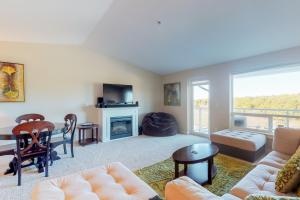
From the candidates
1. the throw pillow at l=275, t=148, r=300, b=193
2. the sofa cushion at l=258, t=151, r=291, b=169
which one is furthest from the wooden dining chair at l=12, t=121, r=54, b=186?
the sofa cushion at l=258, t=151, r=291, b=169

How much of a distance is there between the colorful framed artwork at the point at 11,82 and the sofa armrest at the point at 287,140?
5213 millimetres

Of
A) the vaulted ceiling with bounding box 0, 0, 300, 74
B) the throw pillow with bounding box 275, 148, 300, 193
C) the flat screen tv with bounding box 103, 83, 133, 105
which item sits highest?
the vaulted ceiling with bounding box 0, 0, 300, 74

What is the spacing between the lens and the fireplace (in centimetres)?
490

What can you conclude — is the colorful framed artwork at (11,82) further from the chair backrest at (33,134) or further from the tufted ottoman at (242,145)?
the tufted ottoman at (242,145)

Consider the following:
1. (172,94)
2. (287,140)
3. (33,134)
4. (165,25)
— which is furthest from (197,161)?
(172,94)

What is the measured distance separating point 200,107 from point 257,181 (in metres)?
3.90

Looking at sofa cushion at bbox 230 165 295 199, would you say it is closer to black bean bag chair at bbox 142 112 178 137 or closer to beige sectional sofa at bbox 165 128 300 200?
beige sectional sofa at bbox 165 128 300 200

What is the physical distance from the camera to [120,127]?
16.9 feet

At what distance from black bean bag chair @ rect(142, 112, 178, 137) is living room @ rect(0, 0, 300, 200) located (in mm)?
36

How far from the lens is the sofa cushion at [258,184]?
1.38m

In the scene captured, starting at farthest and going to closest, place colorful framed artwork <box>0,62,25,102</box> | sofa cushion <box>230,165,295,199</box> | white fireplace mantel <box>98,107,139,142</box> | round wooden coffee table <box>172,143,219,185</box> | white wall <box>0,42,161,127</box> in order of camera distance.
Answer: white fireplace mantel <box>98,107,139,142</box> → white wall <box>0,42,161,127</box> → colorful framed artwork <box>0,62,25,102</box> → round wooden coffee table <box>172,143,219,185</box> → sofa cushion <box>230,165,295,199</box>

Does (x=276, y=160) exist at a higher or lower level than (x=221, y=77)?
lower

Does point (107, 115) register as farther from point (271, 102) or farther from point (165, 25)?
point (271, 102)

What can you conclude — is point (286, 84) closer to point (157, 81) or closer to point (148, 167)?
point (148, 167)
